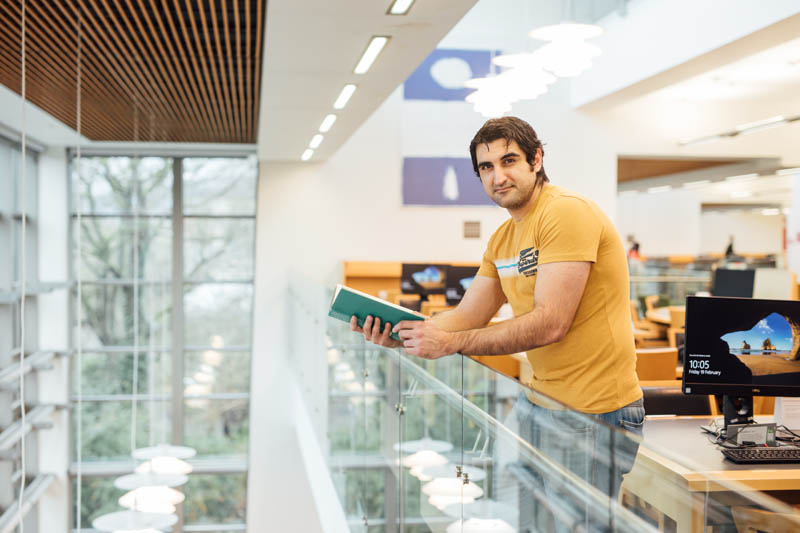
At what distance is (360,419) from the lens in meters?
5.30

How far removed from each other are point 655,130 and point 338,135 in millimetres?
5261

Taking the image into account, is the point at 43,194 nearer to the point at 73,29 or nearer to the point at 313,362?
the point at 313,362

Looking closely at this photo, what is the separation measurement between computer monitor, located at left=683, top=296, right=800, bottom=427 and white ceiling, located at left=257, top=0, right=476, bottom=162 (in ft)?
6.51

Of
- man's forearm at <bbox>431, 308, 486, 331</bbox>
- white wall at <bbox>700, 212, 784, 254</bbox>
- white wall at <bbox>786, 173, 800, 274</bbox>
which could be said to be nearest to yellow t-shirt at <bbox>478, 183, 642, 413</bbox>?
man's forearm at <bbox>431, 308, 486, 331</bbox>

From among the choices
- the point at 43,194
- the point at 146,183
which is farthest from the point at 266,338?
the point at 43,194

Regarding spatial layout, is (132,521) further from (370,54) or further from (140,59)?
(370,54)

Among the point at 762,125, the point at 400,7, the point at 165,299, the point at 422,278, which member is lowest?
the point at 165,299

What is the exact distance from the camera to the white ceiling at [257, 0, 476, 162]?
13.5ft

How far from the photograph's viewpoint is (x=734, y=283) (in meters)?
7.52

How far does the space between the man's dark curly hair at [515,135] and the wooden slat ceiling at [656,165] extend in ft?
33.2

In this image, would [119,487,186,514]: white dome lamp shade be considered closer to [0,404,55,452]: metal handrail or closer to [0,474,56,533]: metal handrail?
[0,474,56,533]: metal handrail

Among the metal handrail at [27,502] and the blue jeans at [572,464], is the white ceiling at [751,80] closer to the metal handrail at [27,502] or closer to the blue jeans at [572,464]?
the blue jeans at [572,464]

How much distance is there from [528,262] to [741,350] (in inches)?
51.5

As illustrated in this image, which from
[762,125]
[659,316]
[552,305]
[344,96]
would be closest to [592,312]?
[552,305]
